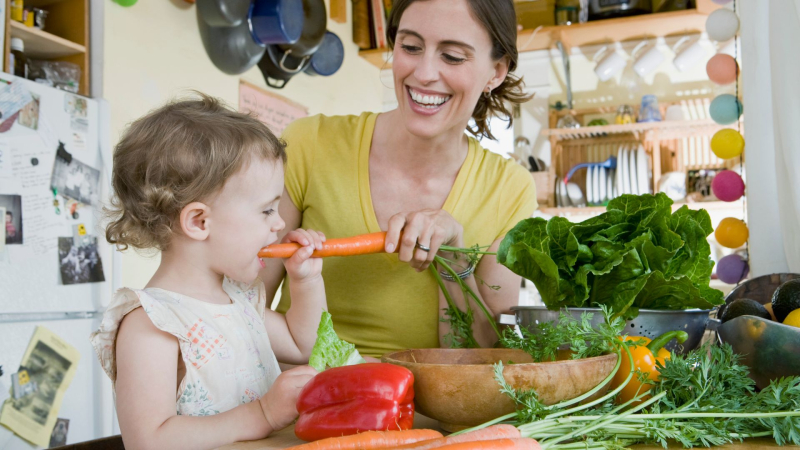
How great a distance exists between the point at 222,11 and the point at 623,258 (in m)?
2.61

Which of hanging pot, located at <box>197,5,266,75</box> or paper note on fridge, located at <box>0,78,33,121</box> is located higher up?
hanging pot, located at <box>197,5,266,75</box>

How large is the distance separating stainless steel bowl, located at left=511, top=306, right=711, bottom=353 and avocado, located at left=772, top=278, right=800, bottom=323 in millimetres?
95

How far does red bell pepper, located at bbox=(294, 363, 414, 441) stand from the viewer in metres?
0.74

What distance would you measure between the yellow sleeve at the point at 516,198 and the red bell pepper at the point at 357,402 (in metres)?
0.82

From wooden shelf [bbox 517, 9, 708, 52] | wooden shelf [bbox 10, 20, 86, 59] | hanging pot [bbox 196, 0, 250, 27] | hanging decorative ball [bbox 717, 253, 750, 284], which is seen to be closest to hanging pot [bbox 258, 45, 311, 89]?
hanging pot [bbox 196, 0, 250, 27]

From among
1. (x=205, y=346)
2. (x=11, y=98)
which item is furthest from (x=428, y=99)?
(x=11, y=98)

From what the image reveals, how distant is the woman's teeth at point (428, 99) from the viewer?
1.41 meters

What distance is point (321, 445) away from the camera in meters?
0.69

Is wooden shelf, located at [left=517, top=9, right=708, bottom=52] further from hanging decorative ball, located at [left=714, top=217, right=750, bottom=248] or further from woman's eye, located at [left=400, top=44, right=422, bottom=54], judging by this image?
woman's eye, located at [left=400, top=44, right=422, bottom=54]

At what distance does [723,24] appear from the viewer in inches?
78.7

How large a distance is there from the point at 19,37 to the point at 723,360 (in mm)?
2461

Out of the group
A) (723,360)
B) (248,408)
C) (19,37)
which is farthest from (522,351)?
(19,37)

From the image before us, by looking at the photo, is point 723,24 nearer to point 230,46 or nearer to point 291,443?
point 291,443

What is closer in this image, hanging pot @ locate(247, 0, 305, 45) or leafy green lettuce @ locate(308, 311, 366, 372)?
leafy green lettuce @ locate(308, 311, 366, 372)
